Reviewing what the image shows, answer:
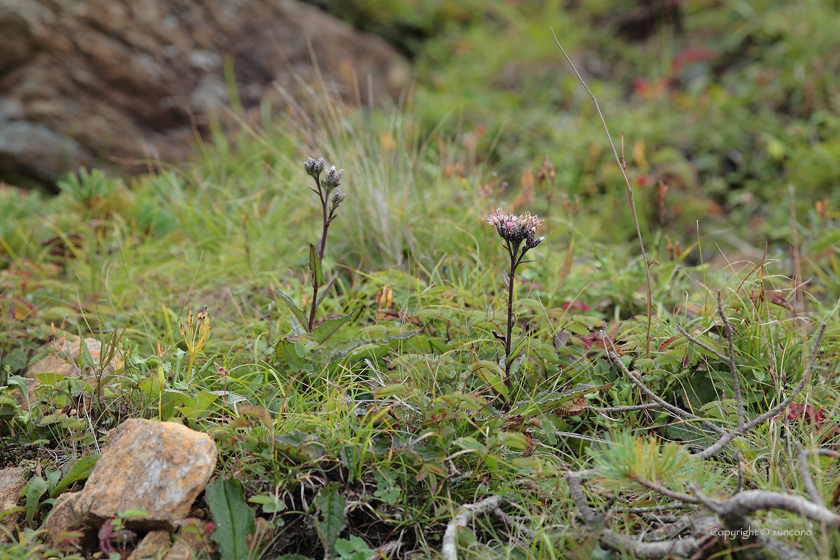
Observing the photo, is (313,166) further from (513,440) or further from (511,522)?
(511,522)

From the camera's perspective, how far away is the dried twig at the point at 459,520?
1.33m

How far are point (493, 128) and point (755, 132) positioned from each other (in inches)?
74.6

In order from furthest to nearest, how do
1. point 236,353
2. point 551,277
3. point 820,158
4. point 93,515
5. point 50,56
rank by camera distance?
1. point 50,56
2. point 820,158
3. point 551,277
4. point 236,353
5. point 93,515

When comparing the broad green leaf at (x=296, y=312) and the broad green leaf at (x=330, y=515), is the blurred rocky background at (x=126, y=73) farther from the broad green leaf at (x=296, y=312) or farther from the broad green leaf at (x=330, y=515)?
the broad green leaf at (x=330, y=515)

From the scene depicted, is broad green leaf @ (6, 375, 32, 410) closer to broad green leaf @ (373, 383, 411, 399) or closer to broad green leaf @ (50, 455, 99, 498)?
broad green leaf @ (50, 455, 99, 498)

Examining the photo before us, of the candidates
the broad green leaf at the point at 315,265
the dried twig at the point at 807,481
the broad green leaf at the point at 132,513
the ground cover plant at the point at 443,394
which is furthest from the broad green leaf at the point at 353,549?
the dried twig at the point at 807,481

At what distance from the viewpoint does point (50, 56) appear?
12.9ft

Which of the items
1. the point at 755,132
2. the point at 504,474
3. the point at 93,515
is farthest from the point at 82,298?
the point at 755,132

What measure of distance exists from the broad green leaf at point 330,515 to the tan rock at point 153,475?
29 cm

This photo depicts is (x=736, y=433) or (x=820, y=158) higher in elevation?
(x=820, y=158)

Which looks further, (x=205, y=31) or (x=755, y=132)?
(x=205, y=31)

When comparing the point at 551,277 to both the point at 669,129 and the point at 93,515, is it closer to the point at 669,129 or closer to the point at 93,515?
the point at 93,515

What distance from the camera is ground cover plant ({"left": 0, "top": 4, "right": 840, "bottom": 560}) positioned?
4.55 ft

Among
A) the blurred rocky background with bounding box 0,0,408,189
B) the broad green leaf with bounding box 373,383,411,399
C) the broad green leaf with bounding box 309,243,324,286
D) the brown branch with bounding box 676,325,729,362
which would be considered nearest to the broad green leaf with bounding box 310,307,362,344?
the broad green leaf with bounding box 309,243,324,286
